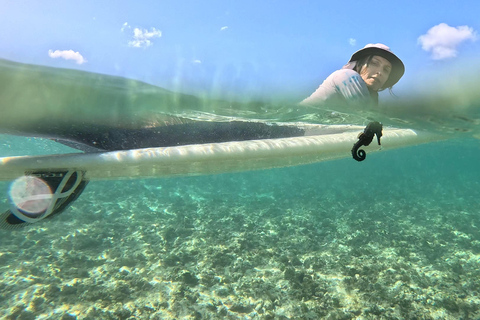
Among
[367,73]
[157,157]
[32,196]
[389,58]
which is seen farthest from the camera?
[367,73]

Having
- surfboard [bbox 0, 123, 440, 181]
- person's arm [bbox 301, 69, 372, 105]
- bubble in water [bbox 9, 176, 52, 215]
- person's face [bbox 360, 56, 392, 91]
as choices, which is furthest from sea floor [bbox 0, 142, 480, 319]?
person's face [bbox 360, 56, 392, 91]

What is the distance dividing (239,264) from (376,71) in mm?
5251

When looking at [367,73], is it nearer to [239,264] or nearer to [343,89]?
[343,89]

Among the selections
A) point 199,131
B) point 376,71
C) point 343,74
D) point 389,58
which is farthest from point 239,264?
point 389,58

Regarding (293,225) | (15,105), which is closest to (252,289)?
(293,225)

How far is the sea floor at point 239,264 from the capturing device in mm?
5043

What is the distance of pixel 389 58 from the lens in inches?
158

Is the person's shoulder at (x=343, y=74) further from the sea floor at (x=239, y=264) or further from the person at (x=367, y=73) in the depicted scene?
the sea floor at (x=239, y=264)

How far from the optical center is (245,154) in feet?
14.0

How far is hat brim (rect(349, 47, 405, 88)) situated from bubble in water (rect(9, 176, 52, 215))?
17.2 ft

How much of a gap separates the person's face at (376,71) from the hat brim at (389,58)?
66 mm

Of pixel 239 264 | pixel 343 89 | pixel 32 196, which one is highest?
pixel 343 89

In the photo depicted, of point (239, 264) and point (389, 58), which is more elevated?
point (389, 58)

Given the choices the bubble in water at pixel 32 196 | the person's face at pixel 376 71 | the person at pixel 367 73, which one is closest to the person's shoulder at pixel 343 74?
the person at pixel 367 73
